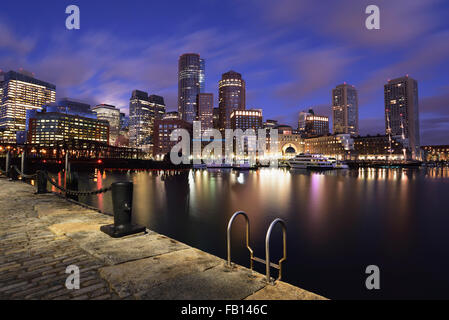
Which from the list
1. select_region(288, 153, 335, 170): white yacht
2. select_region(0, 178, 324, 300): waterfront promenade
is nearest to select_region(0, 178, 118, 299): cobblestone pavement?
select_region(0, 178, 324, 300): waterfront promenade

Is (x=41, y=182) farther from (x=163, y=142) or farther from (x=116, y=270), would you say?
(x=163, y=142)

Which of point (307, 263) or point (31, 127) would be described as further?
point (31, 127)

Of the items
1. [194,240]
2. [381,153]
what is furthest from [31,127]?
[381,153]

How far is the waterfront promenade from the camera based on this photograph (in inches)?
151

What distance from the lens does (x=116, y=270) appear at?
4559 millimetres

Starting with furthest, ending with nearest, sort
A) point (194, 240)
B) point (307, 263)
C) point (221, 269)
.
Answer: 1. point (194, 240)
2. point (307, 263)
3. point (221, 269)

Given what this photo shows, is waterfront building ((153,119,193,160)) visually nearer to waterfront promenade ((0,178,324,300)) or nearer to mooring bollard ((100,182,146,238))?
mooring bollard ((100,182,146,238))

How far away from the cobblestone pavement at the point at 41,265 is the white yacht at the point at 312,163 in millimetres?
121052

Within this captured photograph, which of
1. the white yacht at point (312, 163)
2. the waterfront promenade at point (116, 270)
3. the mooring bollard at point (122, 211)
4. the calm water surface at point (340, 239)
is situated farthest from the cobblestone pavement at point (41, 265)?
the white yacht at point (312, 163)

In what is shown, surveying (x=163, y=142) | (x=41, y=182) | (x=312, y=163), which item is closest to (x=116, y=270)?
(x=41, y=182)
